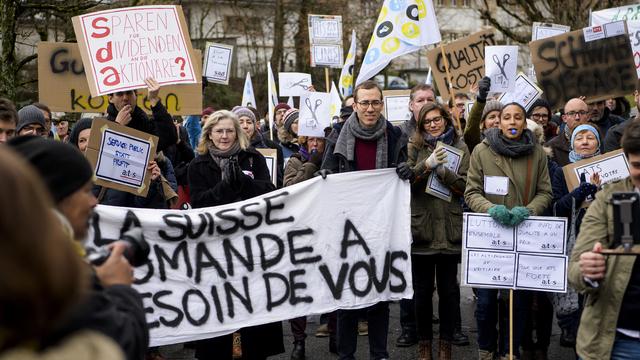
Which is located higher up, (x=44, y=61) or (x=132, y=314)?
(x=44, y=61)

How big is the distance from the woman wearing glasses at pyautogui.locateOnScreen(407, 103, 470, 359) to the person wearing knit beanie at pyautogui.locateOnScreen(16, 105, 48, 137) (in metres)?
2.92

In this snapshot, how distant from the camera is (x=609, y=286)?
4062 millimetres

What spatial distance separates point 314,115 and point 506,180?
3171 millimetres

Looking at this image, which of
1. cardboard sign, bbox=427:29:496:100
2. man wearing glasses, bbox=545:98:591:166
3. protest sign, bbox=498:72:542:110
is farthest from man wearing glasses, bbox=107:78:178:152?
cardboard sign, bbox=427:29:496:100

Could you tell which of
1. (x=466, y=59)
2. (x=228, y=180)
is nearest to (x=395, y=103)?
(x=466, y=59)

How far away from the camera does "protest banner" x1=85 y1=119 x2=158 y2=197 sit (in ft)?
21.3

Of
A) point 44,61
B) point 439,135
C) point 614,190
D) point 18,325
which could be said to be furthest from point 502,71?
point 18,325

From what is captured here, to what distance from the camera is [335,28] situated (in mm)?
14609

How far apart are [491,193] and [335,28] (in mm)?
8125

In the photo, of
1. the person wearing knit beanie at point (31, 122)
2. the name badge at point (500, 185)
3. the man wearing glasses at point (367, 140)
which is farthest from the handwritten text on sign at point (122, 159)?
the name badge at point (500, 185)

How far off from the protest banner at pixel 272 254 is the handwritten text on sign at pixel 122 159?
0.55 meters

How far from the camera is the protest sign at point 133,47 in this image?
7.23 meters

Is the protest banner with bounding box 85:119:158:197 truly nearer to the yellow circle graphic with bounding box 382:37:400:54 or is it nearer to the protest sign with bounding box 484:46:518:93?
the yellow circle graphic with bounding box 382:37:400:54

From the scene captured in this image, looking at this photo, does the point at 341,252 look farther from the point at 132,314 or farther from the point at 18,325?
the point at 18,325
